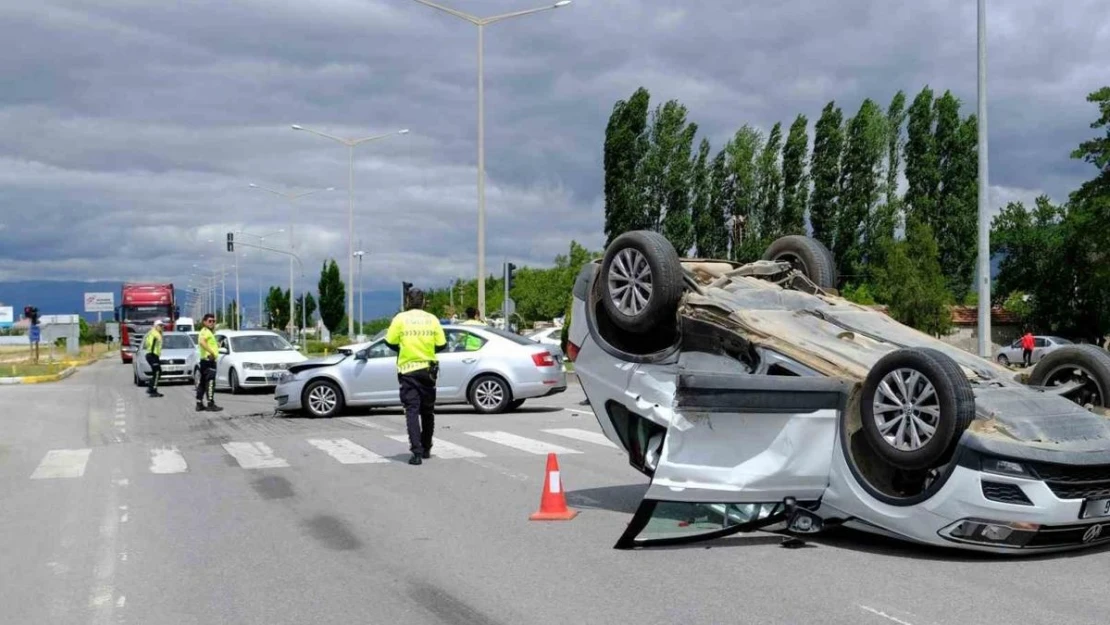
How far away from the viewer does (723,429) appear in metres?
7.55

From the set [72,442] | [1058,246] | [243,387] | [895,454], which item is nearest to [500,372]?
[72,442]

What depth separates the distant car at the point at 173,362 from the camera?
31.6m

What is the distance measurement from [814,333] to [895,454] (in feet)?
4.70

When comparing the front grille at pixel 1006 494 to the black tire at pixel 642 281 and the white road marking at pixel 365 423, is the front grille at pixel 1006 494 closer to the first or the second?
the black tire at pixel 642 281

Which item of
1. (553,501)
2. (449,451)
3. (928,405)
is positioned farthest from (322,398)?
(928,405)

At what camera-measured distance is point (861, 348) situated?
25.8ft

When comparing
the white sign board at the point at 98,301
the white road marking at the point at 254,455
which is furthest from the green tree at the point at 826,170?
the white sign board at the point at 98,301

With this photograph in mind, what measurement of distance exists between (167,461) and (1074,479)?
9.67m

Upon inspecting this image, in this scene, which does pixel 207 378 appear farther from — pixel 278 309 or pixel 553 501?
pixel 278 309

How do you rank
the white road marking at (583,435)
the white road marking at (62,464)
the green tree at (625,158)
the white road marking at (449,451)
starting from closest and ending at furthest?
the white road marking at (62,464) → the white road marking at (449,451) → the white road marking at (583,435) → the green tree at (625,158)

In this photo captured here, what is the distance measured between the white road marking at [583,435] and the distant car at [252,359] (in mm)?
10639

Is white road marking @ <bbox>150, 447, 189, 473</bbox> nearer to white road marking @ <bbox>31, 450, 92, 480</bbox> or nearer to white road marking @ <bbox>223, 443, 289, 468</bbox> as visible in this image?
white road marking @ <bbox>223, 443, 289, 468</bbox>

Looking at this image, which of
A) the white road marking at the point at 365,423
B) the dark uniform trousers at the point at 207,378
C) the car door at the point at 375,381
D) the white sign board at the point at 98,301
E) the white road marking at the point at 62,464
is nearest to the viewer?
the white road marking at the point at 62,464

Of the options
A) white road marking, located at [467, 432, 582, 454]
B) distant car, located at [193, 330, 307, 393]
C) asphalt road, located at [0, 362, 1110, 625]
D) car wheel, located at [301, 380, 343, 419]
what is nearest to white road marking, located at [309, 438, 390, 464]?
asphalt road, located at [0, 362, 1110, 625]
